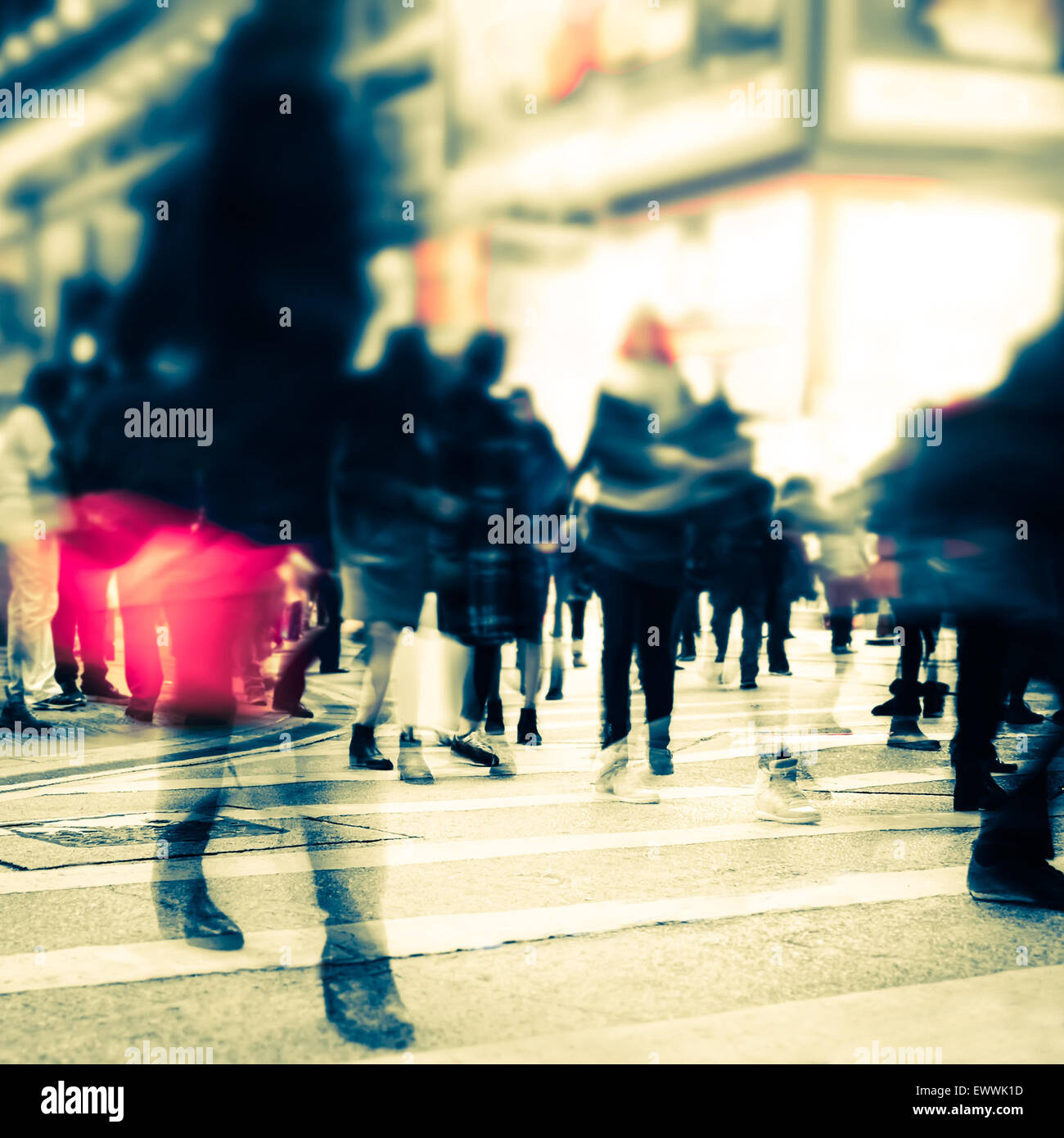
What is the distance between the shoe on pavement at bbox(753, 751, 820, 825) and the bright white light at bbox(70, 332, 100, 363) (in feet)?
10.8

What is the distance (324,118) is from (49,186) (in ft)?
29.6

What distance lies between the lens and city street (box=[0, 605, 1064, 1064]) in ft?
10.6

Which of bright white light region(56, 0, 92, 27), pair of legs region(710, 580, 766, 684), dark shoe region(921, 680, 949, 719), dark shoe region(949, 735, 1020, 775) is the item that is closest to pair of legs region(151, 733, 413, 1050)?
dark shoe region(949, 735, 1020, 775)

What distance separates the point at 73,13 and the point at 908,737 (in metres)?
17.0

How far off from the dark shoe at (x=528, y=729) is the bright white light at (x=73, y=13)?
15749 mm

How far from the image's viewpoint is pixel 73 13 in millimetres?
20297

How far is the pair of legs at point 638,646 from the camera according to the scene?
6.58 m

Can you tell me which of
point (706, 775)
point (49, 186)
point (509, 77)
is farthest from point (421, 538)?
point (509, 77)

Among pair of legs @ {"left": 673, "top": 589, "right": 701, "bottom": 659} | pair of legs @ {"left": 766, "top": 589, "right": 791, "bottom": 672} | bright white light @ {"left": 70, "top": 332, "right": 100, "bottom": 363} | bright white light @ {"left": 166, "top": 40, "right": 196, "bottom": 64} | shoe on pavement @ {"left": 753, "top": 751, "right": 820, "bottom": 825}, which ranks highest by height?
bright white light @ {"left": 166, "top": 40, "right": 196, "bottom": 64}

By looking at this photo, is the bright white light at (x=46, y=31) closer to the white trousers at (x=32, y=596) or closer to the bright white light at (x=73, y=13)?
the bright white light at (x=73, y=13)

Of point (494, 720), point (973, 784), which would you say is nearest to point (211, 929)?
point (973, 784)

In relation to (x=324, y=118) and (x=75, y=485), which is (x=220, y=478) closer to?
(x=75, y=485)

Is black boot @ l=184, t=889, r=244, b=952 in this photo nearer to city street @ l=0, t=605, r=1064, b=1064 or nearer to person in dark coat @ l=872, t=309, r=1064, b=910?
city street @ l=0, t=605, r=1064, b=1064

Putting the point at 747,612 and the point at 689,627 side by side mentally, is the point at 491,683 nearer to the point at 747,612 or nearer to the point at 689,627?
the point at 747,612
